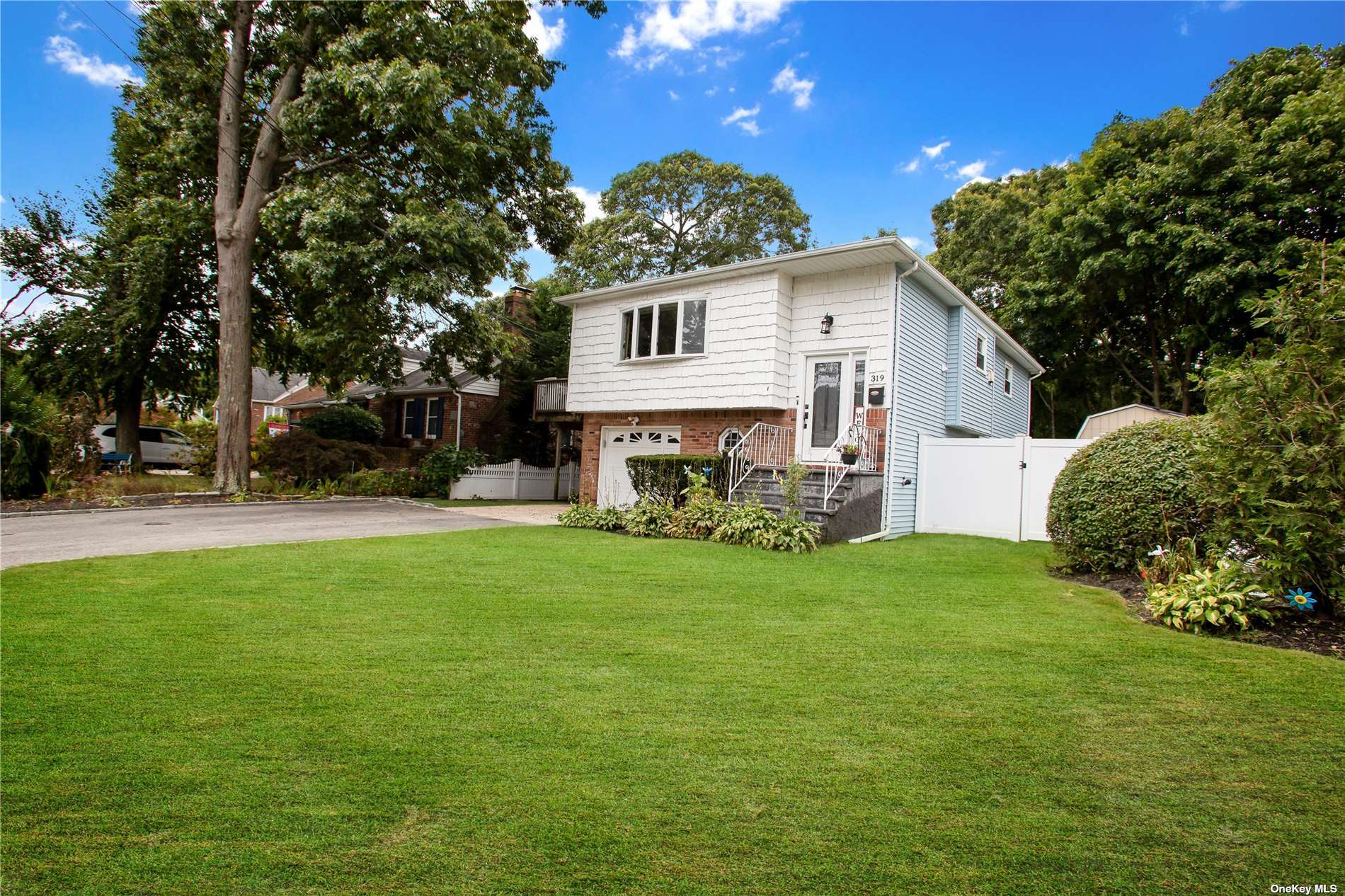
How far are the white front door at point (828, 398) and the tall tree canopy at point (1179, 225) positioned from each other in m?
7.16

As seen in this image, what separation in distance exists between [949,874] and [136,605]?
529 cm

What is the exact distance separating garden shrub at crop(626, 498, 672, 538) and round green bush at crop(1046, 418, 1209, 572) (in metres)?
5.14

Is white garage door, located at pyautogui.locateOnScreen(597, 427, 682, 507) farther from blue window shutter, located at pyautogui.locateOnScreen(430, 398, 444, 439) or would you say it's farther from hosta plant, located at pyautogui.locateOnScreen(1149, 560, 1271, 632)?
hosta plant, located at pyautogui.locateOnScreen(1149, 560, 1271, 632)

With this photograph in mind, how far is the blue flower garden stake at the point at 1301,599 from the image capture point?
4.87 metres

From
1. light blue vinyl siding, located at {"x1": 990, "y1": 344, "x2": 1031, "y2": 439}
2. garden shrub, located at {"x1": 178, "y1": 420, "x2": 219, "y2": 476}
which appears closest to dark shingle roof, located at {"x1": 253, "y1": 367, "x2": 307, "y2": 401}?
garden shrub, located at {"x1": 178, "y1": 420, "x2": 219, "y2": 476}

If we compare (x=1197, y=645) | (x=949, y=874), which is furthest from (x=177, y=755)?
(x=1197, y=645)

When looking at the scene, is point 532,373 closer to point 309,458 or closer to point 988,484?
point 309,458

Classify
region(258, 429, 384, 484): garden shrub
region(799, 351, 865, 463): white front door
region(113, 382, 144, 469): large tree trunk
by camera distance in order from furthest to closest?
region(113, 382, 144, 469): large tree trunk < region(258, 429, 384, 484): garden shrub < region(799, 351, 865, 463): white front door

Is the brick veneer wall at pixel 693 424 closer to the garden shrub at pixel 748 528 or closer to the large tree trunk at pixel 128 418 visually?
the garden shrub at pixel 748 528

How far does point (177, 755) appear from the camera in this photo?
99.2 inches

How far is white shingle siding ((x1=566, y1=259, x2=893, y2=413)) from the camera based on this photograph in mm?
11719

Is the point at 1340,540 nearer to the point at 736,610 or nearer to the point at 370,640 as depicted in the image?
the point at 736,610

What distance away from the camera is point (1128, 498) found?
6652 millimetres

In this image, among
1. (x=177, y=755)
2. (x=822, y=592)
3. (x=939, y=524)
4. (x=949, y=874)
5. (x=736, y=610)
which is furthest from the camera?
(x=939, y=524)
